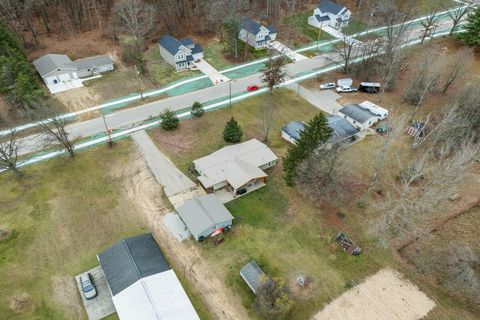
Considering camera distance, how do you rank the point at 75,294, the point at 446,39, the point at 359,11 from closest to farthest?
the point at 75,294
the point at 446,39
the point at 359,11

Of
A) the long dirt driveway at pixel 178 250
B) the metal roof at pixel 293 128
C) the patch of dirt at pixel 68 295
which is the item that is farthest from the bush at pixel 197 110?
→ the patch of dirt at pixel 68 295

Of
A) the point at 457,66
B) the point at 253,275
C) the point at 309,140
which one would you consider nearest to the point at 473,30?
the point at 457,66

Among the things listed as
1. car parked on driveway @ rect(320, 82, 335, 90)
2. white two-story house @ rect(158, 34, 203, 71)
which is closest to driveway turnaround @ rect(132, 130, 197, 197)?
white two-story house @ rect(158, 34, 203, 71)

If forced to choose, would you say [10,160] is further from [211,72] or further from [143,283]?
[211,72]

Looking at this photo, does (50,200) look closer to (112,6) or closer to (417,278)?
(417,278)

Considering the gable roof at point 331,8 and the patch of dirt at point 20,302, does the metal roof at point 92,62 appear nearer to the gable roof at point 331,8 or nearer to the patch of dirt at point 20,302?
the patch of dirt at point 20,302

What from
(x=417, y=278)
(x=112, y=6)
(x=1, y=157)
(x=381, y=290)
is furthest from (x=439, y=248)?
(x=112, y=6)
